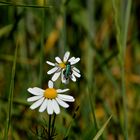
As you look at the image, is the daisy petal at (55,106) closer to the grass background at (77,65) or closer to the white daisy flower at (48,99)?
the white daisy flower at (48,99)

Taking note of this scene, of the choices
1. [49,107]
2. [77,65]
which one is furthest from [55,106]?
[77,65]

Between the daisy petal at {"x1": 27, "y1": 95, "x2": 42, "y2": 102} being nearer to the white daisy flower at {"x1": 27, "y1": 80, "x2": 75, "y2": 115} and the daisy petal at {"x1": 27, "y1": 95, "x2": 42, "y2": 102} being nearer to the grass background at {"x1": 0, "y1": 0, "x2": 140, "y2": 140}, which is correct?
the white daisy flower at {"x1": 27, "y1": 80, "x2": 75, "y2": 115}

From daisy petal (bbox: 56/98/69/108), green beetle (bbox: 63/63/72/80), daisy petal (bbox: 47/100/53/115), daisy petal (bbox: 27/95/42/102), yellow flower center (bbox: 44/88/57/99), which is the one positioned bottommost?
daisy petal (bbox: 47/100/53/115)

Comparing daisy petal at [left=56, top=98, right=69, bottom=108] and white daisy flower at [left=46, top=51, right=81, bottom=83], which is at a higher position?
white daisy flower at [left=46, top=51, right=81, bottom=83]

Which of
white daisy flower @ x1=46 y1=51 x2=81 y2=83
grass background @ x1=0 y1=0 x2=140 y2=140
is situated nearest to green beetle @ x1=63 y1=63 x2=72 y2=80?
white daisy flower @ x1=46 y1=51 x2=81 y2=83

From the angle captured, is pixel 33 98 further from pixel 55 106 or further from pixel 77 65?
pixel 77 65

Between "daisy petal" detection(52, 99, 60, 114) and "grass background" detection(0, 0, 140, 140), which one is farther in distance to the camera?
"grass background" detection(0, 0, 140, 140)

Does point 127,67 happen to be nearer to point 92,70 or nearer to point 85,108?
point 92,70

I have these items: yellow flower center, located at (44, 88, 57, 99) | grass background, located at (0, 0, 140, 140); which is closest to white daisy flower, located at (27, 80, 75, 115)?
yellow flower center, located at (44, 88, 57, 99)
